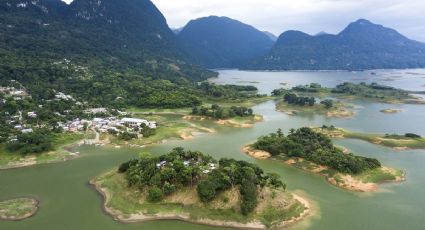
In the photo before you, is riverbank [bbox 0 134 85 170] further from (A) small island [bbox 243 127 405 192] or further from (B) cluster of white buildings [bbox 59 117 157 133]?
(A) small island [bbox 243 127 405 192]

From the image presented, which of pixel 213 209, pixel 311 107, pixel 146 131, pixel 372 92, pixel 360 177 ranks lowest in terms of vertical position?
pixel 213 209

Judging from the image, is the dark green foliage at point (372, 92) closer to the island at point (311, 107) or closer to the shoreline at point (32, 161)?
the island at point (311, 107)

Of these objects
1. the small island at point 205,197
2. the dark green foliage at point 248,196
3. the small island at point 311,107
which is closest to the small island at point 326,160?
the small island at point 205,197

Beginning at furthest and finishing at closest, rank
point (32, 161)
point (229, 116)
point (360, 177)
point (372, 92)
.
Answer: point (372, 92) → point (229, 116) → point (32, 161) → point (360, 177)

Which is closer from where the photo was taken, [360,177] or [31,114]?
[360,177]

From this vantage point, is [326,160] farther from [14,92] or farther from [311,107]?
[14,92]

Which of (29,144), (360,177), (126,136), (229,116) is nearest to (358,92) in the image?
(229,116)
